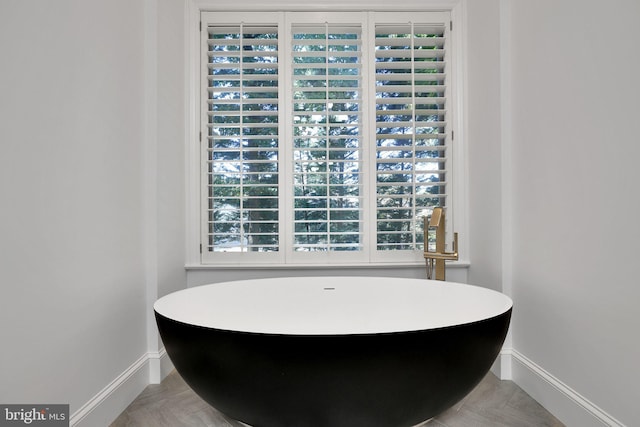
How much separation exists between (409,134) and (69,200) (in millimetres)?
1720

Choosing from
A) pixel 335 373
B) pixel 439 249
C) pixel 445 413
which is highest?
pixel 439 249

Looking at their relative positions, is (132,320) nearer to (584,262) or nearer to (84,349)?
(84,349)

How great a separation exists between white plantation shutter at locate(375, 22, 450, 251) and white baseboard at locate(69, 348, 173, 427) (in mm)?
1350

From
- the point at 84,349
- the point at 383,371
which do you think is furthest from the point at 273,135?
the point at 383,371

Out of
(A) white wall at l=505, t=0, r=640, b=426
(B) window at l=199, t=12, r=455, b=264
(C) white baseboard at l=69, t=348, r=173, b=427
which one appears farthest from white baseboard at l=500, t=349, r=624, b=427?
(C) white baseboard at l=69, t=348, r=173, b=427

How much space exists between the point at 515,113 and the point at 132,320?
81.4 inches

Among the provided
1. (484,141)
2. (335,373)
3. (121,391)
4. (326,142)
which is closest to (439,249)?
(484,141)

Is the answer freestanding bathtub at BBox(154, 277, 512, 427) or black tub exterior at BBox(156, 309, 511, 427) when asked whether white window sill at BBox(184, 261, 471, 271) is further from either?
black tub exterior at BBox(156, 309, 511, 427)

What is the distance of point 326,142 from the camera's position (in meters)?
2.09

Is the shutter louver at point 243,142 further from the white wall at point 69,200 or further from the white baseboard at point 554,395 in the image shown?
the white baseboard at point 554,395

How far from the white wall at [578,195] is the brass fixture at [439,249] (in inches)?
11.4

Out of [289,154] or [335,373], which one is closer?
[335,373]

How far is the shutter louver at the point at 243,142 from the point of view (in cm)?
208

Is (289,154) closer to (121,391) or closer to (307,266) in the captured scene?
(307,266)
